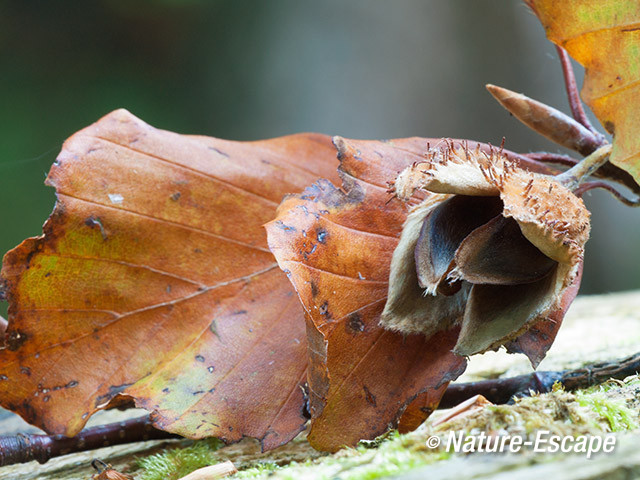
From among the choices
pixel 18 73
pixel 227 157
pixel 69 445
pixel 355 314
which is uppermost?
pixel 18 73

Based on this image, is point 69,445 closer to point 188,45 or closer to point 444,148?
point 444,148

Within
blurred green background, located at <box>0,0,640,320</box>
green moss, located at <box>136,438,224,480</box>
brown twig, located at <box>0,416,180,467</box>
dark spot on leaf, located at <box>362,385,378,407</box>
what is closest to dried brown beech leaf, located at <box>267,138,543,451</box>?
dark spot on leaf, located at <box>362,385,378,407</box>

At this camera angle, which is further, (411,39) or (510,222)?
(411,39)

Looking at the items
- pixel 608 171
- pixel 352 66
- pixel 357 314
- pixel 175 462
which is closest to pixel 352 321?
pixel 357 314

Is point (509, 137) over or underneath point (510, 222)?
underneath

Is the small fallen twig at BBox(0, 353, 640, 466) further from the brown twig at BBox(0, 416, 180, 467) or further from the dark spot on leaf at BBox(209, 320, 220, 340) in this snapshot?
the dark spot on leaf at BBox(209, 320, 220, 340)

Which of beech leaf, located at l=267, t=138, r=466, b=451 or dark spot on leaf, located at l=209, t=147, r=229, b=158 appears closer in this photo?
beech leaf, located at l=267, t=138, r=466, b=451

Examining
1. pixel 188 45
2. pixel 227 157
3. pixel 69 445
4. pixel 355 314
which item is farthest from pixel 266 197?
pixel 188 45
